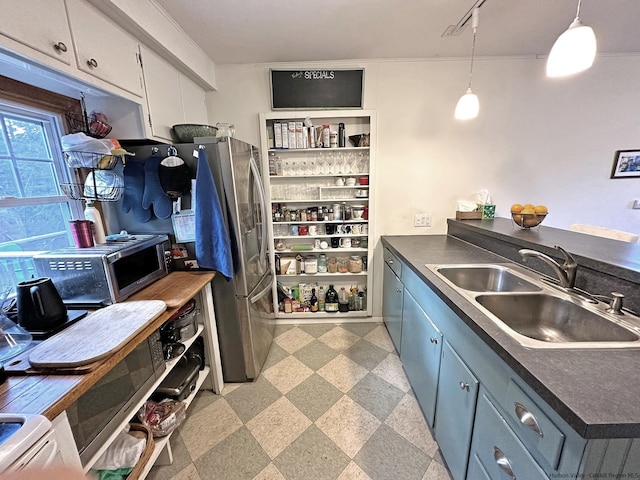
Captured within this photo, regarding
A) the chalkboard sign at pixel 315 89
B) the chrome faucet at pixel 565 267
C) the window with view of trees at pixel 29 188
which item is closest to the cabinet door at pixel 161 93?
the window with view of trees at pixel 29 188

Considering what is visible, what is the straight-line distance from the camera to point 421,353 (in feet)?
5.11

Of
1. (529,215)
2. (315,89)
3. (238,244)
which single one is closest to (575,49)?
(529,215)

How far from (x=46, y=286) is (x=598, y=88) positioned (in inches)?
156

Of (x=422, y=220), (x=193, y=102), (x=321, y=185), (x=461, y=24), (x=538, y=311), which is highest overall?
(x=461, y=24)

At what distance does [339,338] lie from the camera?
2.41 metres

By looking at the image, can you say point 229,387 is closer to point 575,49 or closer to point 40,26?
point 40,26

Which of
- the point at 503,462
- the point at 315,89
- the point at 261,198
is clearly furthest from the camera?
the point at 315,89

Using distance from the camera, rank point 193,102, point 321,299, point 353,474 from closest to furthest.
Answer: point 353,474 → point 193,102 → point 321,299

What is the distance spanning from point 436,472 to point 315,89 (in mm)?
2726

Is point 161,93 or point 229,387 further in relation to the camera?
point 229,387

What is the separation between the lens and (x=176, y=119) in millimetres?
1850

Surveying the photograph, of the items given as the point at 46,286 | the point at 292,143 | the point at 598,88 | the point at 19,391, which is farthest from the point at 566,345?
the point at 598,88

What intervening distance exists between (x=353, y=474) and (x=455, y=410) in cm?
62

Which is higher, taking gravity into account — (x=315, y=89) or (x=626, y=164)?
(x=315, y=89)
